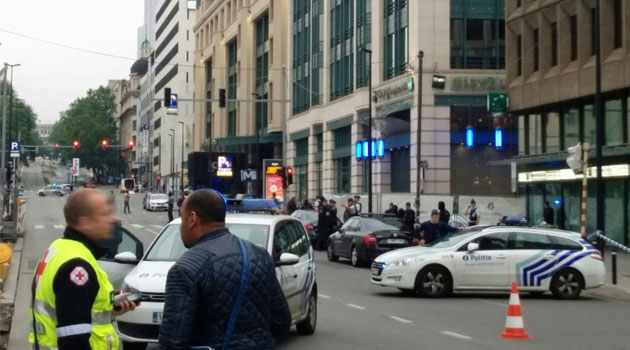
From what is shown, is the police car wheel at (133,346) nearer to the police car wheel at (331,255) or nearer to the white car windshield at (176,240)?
the white car windshield at (176,240)

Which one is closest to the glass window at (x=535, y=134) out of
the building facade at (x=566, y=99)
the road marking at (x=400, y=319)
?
the building facade at (x=566, y=99)

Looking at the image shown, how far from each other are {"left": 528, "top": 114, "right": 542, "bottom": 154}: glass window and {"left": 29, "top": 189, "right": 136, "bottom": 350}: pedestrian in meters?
37.2

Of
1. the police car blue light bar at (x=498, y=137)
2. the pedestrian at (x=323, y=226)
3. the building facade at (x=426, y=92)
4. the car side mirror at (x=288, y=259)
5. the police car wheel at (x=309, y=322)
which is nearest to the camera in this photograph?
the car side mirror at (x=288, y=259)

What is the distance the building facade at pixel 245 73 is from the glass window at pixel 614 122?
33.4 metres

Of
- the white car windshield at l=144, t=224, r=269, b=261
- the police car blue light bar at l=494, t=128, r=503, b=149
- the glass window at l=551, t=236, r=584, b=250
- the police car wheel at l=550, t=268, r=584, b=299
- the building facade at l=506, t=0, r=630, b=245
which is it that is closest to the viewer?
the white car windshield at l=144, t=224, r=269, b=261

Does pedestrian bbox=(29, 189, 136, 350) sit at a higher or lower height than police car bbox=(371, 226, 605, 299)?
higher

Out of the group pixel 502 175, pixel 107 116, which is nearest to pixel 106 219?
pixel 502 175

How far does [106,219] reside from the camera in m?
5.14

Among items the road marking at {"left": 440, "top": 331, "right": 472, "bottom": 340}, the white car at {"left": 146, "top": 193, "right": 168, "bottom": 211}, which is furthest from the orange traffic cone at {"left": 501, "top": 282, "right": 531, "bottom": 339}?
the white car at {"left": 146, "top": 193, "right": 168, "bottom": 211}

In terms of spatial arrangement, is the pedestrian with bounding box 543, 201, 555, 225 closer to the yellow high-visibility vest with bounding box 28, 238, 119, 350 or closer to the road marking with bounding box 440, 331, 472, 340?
the road marking with bounding box 440, 331, 472, 340

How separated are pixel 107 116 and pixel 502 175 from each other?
150384 millimetres

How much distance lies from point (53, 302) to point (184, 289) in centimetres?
74

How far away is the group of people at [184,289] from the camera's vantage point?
468 centimetres

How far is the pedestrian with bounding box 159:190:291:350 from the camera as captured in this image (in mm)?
4664
